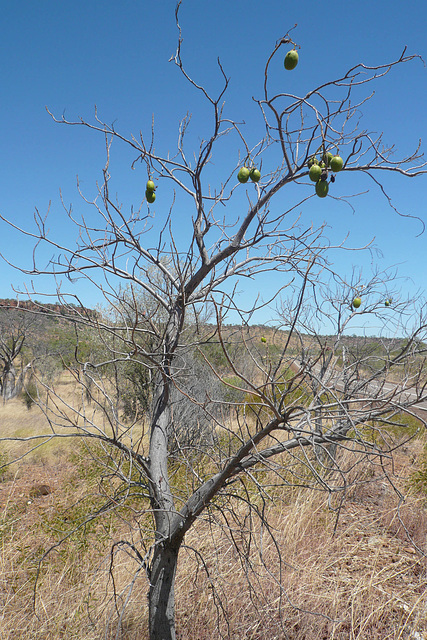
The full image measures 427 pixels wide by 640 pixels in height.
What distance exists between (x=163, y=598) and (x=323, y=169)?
6.85 feet

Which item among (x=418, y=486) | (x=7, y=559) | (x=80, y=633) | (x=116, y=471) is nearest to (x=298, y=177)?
(x=116, y=471)

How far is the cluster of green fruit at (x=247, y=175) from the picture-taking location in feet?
6.09

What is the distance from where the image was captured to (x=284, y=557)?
3.75m

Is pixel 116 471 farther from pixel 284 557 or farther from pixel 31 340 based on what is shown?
pixel 31 340

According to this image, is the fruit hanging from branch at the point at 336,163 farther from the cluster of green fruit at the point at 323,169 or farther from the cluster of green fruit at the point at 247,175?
the cluster of green fruit at the point at 247,175

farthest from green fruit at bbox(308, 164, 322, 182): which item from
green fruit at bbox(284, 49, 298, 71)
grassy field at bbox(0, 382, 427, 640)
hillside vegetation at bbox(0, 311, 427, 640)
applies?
grassy field at bbox(0, 382, 427, 640)

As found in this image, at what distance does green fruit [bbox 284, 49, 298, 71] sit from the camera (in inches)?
57.2

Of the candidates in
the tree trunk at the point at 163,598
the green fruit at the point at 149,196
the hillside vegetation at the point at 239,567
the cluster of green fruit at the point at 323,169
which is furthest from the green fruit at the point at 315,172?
the tree trunk at the point at 163,598

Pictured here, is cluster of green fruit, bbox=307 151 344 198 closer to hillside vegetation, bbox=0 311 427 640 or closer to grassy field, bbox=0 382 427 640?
hillside vegetation, bbox=0 311 427 640

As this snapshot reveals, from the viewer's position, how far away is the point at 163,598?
6.19 ft

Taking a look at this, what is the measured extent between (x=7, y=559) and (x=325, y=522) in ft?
11.4

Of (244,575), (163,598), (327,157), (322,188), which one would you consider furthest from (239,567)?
(327,157)

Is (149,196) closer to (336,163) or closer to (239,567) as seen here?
(336,163)

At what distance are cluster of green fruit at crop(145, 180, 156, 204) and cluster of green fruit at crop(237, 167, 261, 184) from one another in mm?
488
